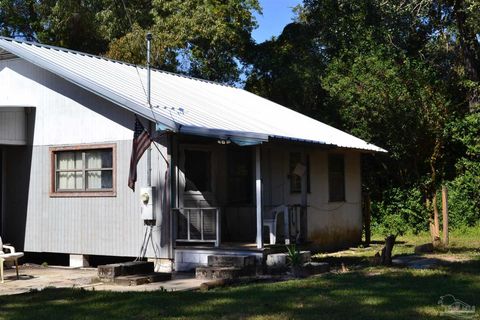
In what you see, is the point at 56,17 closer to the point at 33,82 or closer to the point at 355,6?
the point at 355,6

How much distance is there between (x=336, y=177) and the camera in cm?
1753

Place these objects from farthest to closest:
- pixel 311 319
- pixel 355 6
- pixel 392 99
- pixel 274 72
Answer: pixel 274 72 → pixel 355 6 → pixel 392 99 → pixel 311 319

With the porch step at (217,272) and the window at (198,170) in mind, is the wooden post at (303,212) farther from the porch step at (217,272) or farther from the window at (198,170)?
the porch step at (217,272)

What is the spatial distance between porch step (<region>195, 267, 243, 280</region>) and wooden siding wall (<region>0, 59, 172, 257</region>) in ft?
4.88

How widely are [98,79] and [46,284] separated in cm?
458

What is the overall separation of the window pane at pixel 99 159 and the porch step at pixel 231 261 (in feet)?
10.5

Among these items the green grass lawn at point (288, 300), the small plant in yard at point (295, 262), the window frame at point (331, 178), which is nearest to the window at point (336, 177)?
the window frame at point (331, 178)

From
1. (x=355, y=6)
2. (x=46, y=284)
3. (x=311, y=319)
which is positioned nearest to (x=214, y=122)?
(x=46, y=284)

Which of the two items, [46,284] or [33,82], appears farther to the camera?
[33,82]

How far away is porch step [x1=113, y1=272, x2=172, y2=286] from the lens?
432 inches

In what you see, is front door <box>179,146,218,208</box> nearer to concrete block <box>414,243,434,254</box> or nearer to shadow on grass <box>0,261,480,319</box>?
shadow on grass <box>0,261,480,319</box>

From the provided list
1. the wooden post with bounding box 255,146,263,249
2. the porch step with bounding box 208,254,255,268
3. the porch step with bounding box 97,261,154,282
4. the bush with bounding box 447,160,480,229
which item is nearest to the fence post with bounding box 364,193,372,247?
the bush with bounding box 447,160,480,229

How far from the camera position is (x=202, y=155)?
14.6m

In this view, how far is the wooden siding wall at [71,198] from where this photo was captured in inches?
522
